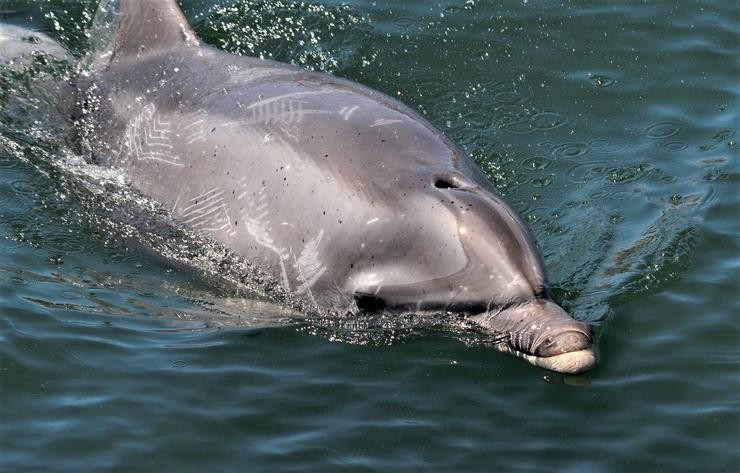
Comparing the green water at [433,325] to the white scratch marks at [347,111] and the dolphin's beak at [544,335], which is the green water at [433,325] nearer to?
the dolphin's beak at [544,335]

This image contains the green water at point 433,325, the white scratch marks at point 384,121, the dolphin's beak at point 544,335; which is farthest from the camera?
the white scratch marks at point 384,121

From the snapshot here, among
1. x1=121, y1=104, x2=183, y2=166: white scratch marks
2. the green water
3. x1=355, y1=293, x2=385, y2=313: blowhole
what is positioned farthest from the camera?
x1=121, y1=104, x2=183, y2=166: white scratch marks

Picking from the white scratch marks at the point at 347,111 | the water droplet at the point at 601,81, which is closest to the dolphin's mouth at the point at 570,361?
the white scratch marks at the point at 347,111

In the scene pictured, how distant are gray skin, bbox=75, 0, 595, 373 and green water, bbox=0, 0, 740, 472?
44 centimetres

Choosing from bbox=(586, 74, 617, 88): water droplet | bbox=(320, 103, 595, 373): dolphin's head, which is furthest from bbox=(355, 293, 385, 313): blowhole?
bbox=(586, 74, 617, 88): water droplet

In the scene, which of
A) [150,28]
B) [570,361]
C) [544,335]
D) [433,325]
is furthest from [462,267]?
[150,28]

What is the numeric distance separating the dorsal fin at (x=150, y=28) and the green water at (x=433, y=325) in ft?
4.45

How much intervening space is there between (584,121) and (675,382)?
5419 millimetres

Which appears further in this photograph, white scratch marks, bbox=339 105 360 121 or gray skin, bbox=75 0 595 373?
white scratch marks, bbox=339 105 360 121

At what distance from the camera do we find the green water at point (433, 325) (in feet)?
29.2

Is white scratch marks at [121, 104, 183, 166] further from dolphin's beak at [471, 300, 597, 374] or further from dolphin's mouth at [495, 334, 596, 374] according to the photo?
dolphin's mouth at [495, 334, 596, 374]

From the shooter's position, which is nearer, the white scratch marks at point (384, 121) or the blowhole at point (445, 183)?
the blowhole at point (445, 183)

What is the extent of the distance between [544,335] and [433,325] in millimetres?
1087

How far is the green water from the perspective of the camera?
29.2 ft
